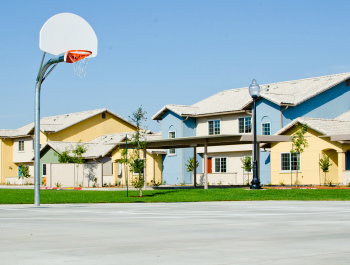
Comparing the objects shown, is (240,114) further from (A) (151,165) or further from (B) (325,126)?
(A) (151,165)

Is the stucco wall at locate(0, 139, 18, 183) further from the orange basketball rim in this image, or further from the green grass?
the orange basketball rim

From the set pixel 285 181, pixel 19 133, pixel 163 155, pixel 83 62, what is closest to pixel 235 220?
pixel 83 62

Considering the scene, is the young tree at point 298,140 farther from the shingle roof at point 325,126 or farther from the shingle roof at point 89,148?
the shingle roof at point 89,148

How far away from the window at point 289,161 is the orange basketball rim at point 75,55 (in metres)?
21.6

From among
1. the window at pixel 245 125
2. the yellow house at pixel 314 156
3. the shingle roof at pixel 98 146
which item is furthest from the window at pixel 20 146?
the yellow house at pixel 314 156

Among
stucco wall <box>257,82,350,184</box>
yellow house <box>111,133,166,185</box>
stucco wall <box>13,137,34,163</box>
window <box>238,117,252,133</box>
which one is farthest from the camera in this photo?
stucco wall <box>13,137,34,163</box>

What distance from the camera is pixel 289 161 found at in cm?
3784

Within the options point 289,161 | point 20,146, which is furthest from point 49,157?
point 289,161

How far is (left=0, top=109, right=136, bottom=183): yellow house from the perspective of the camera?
5631cm

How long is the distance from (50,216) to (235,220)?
495cm

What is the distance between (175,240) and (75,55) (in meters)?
11.6

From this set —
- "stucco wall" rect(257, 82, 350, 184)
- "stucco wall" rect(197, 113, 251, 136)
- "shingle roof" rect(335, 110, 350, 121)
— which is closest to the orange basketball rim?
"stucco wall" rect(257, 82, 350, 184)
